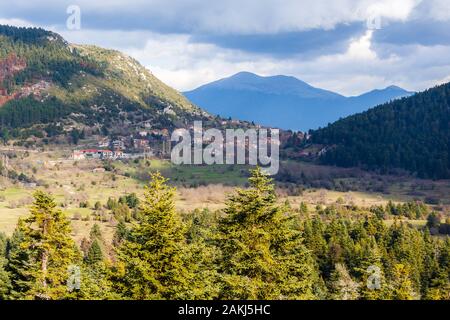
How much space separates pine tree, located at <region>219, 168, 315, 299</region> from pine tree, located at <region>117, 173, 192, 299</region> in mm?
2734

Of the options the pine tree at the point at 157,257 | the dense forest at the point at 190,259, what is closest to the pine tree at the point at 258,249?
the dense forest at the point at 190,259

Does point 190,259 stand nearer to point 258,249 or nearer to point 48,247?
point 258,249

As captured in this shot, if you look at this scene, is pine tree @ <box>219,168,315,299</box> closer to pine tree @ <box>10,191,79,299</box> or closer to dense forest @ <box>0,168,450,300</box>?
dense forest @ <box>0,168,450,300</box>

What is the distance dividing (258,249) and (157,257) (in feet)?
20.3

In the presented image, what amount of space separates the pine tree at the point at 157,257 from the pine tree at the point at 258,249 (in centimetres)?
273

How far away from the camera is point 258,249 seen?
3031 centimetres

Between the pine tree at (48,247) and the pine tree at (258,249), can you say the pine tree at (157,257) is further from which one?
the pine tree at (48,247)

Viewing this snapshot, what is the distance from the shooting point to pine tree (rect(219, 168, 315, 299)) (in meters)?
29.4

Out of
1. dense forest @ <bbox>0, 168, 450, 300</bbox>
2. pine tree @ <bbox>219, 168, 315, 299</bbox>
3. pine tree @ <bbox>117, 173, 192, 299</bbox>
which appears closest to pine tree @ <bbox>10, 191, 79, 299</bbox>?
dense forest @ <bbox>0, 168, 450, 300</bbox>

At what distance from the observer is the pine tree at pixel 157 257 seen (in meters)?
29.6

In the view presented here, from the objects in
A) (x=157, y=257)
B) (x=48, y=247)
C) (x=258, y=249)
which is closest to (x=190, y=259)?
(x=157, y=257)
